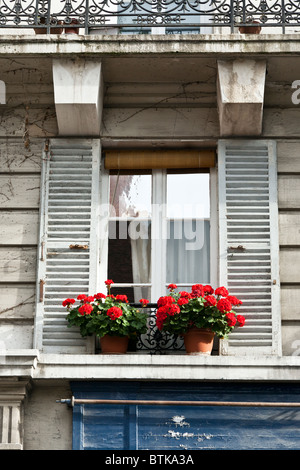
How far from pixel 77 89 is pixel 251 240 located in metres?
2.30

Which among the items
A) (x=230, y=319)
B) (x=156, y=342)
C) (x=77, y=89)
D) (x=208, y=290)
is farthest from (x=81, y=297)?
(x=77, y=89)

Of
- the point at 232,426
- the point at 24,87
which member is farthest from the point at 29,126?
the point at 232,426

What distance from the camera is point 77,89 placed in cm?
1162

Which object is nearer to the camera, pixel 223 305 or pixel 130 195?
pixel 223 305

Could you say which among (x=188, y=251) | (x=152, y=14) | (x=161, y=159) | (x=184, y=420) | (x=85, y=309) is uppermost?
(x=152, y=14)

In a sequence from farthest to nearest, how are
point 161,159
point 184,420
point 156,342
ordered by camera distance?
1. point 161,159
2. point 156,342
3. point 184,420

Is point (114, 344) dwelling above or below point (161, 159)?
below

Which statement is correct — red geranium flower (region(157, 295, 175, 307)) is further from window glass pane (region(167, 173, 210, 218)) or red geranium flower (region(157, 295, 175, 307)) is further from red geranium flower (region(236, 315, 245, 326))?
window glass pane (region(167, 173, 210, 218))

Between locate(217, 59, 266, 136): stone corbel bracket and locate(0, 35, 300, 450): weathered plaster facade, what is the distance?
0.02 metres

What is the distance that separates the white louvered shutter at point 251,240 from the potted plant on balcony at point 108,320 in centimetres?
90

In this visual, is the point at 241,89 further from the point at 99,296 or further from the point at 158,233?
the point at 99,296

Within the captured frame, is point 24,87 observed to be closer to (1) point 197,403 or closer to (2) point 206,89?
(2) point 206,89

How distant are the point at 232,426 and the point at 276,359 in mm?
741

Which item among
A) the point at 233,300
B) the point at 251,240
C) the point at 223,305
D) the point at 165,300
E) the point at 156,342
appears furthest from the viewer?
the point at 251,240
